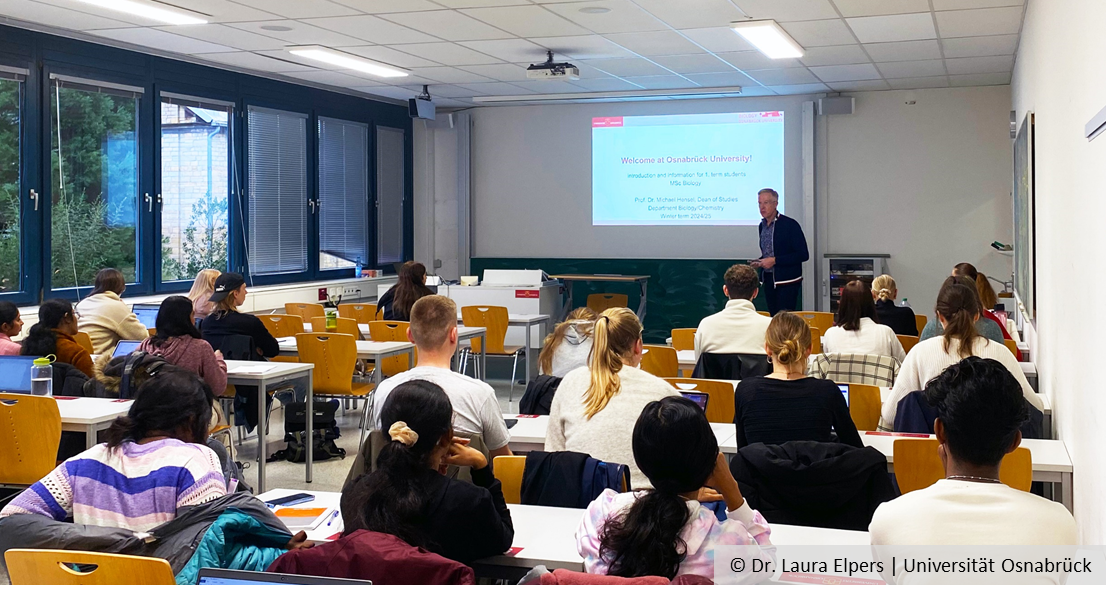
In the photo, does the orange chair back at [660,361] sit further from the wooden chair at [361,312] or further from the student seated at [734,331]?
the wooden chair at [361,312]

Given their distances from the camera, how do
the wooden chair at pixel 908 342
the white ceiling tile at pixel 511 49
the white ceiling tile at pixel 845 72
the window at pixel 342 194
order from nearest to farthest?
the wooden chair at pixel 908 342 → the white ceiling tile at pixel 511 49 → the white ceiling tile at pixel 845 72 → the window at pixel 342 194

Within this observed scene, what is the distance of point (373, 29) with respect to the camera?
7195 mm

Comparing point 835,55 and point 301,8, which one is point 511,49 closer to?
point 301,8

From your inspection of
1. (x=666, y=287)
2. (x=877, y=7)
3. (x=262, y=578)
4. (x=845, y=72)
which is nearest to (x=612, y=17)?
(x=877, y=7)

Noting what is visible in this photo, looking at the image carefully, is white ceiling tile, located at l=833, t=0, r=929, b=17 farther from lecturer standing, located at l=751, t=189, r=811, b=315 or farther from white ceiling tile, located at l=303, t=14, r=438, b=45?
white ceiling tile, located at l=303, t=14, r=438, b=45

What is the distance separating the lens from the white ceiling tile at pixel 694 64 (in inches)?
334

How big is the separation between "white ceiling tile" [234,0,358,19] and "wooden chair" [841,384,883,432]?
4069mm

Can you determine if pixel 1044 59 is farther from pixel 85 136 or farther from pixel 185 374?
pixel 85 136

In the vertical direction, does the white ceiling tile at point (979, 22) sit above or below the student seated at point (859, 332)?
above

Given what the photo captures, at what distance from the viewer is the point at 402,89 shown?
10.5m

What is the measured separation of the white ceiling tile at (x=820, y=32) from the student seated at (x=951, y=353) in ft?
11.1

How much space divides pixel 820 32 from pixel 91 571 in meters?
6.48

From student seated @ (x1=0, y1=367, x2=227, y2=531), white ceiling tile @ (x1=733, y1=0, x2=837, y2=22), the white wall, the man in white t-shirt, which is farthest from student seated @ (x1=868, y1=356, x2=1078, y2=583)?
white ceiling tile @ (x1=733, y1=0, x2=837, y2=22)

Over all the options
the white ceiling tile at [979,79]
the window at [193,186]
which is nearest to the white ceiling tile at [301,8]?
the window at [193,186]
